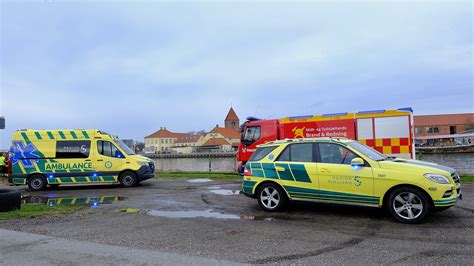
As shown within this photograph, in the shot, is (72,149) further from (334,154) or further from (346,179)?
(346,179)

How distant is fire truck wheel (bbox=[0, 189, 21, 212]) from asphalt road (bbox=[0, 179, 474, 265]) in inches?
54.0

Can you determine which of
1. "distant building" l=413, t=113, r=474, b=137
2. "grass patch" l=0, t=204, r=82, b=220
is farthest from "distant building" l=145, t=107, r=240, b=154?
"grass patch" l=0, t=204, r=82, b=220

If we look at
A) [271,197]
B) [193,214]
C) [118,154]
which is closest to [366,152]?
[271,197]

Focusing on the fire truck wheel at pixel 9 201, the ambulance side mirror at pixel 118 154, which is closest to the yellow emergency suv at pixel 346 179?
the fire truck wheel at pixel 9 201

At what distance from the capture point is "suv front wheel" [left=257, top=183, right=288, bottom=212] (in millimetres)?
8102

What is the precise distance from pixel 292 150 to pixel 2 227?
622cm

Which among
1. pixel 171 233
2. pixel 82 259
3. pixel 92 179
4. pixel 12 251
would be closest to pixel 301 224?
pixel 171 233

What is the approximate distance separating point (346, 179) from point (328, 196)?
54 centimetres

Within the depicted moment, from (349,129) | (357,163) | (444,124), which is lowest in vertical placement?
(357,163)

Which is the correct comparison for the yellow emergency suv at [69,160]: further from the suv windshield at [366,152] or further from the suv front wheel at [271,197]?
the suv windshield at [366,152]

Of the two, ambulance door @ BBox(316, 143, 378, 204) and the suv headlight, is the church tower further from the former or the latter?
the suv headlight

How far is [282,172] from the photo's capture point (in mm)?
8070

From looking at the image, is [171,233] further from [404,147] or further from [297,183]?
[404,147]

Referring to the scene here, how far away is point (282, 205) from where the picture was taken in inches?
319
